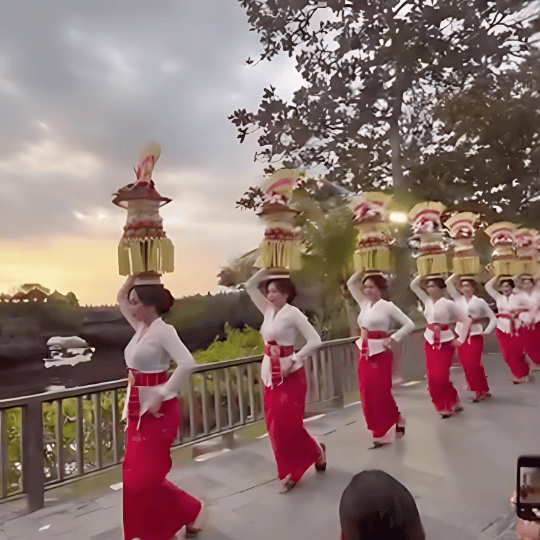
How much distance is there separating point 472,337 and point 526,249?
219cm

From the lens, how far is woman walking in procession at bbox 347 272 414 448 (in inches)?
171

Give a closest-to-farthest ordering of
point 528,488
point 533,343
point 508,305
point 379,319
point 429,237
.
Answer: point 528,488, point 379,319, point 429,237, point 508,305, point 533,343

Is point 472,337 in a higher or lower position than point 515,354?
higher

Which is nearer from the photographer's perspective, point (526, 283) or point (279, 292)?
point (279, 292)

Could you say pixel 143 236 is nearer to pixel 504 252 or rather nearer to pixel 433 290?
pixel 433 290

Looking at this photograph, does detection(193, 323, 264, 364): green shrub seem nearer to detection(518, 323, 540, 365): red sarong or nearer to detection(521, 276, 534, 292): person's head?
detection(521, 276, 534, 292): person's head

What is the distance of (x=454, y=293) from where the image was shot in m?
6.01

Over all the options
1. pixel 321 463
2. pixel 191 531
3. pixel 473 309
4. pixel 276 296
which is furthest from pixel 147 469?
pixel 473 309

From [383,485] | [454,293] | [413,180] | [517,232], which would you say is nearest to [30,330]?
[383,485]

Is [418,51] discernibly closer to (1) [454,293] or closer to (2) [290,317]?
(1) [454,293]

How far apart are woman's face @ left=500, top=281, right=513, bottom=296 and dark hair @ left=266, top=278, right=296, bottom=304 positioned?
4.75m

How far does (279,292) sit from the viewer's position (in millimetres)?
3576

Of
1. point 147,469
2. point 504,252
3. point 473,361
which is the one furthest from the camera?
point 504,252

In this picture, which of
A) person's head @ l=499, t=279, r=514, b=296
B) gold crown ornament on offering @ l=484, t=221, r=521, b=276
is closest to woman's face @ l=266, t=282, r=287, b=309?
gold crown ornament on offering @ l=484, t=221, r=521, b=276
